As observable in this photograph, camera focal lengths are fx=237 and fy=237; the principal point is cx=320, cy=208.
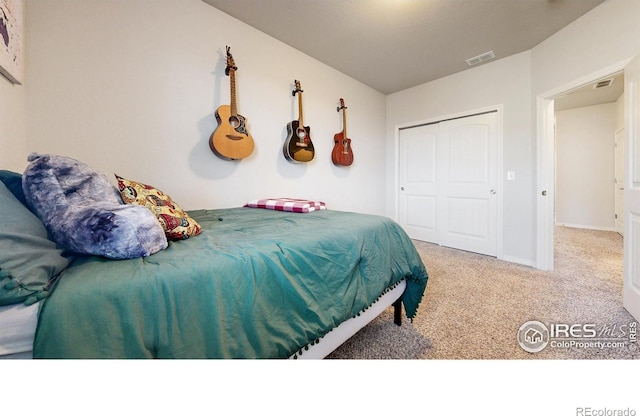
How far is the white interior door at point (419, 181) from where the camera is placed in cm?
362

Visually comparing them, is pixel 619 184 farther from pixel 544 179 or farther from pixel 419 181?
pixel 419 181

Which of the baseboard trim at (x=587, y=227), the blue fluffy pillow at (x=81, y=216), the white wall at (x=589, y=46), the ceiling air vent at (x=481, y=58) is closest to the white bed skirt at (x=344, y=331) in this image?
the blue fluffy pillow at (x=81, y=216)

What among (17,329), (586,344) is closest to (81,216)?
(17,329)

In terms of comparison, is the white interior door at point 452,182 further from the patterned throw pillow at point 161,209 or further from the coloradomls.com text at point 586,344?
the patterned throw pillow at point 161,209

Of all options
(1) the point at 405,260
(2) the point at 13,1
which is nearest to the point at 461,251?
(1) the point at 405,260

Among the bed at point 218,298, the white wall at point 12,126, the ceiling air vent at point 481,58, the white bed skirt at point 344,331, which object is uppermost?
the ceiling air vent at point 481,58

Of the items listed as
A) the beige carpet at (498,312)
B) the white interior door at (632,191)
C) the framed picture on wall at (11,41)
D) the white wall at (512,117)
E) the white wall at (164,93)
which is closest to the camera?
the framed picture on wall at (11,41)

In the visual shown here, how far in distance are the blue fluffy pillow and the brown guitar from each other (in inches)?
97.8

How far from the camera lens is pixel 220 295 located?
0.69 m

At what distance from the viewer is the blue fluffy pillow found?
0.69m

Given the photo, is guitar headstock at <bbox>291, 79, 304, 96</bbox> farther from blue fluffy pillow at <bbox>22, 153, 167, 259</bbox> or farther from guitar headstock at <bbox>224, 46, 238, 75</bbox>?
blue fluffy pillow at <bbox>22, 153, 167, 259</bbox>
